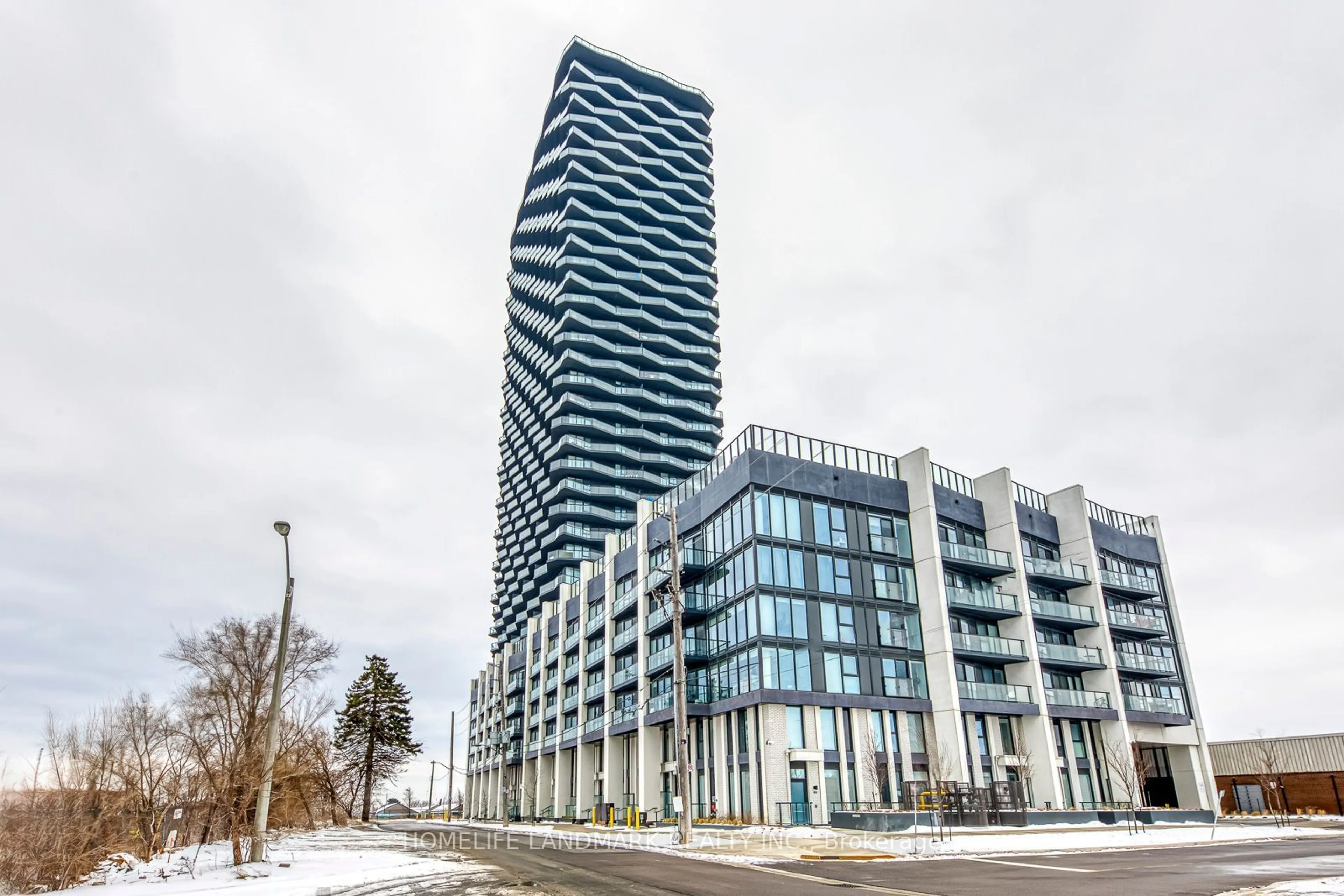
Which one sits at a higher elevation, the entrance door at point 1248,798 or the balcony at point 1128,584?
the balcony at point 1128,584

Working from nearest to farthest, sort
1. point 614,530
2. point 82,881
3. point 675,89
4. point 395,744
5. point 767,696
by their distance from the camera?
point 82,881, point 767,696, point 395,744, point 614,530, point 675,89

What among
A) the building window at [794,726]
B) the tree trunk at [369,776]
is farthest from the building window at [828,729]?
the tree trunk at [369,776]

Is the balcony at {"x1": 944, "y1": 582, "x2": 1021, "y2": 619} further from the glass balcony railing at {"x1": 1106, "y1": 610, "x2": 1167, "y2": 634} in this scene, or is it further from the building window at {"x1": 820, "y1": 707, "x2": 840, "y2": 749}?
the building window at {"x1": 820, "y1": 707, "x2": 840, "y2": 749}

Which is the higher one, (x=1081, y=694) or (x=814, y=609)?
(x=814, y=609)

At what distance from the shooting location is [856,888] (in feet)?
50.6

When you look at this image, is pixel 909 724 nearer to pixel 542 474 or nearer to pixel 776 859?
pixel 776 859

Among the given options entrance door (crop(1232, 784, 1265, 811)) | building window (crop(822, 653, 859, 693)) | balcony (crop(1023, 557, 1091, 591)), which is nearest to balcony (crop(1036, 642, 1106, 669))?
balcony (crop(1023, 557, 1091, 591))

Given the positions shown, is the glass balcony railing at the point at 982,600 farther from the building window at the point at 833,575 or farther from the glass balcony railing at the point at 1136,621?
the glass balcony railing at the point at 1136,621

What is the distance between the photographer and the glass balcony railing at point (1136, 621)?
56062mm

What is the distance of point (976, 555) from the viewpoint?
5016 centimetres

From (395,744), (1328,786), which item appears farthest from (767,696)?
(395,744)

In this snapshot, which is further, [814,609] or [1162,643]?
[1162,643]

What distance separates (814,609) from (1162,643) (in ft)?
112

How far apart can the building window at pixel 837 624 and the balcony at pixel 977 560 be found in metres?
7.30
